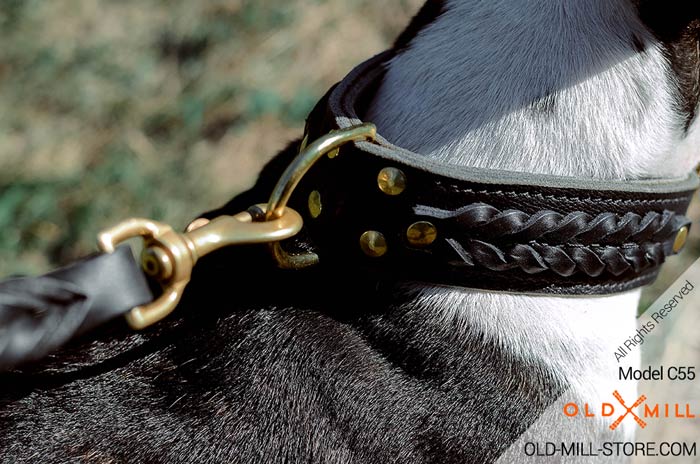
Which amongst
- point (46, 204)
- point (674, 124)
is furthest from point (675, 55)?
point (46, 204)

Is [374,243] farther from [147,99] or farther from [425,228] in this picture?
[147,99]

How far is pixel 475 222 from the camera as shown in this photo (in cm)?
104

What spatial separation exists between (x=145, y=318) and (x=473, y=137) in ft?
1.71

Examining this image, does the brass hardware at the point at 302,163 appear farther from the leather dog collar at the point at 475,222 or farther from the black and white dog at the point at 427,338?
the black and white dog at the point at 427,338

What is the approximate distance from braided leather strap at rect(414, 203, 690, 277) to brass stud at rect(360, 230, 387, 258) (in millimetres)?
64

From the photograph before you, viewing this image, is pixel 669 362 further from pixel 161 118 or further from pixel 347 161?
pixel 161 118

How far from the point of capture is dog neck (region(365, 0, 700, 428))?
112 centimetres

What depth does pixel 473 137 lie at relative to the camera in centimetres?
114

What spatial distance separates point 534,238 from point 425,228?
14 centimetres

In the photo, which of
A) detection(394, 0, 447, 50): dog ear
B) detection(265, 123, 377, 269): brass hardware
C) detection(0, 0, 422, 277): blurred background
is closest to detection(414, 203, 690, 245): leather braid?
detection(265, 123, 377, 269): brass hardware

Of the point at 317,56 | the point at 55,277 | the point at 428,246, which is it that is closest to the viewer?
the point at 55,277

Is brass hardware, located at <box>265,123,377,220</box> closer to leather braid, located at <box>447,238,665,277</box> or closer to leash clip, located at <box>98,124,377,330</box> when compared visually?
leash clip, located at <box>98,124,377,330</box>

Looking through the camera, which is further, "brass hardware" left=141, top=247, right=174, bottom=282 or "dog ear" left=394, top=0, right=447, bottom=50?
"dog ear" left=394, top=0, right=447, bottom=50

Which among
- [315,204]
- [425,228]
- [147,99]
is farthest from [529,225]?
[147,99]
